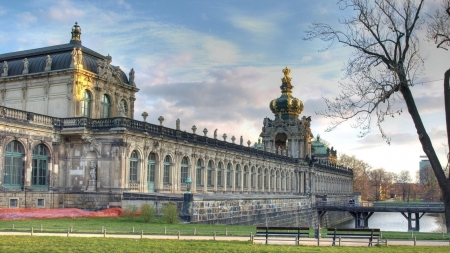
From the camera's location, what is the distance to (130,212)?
33375 millimetres

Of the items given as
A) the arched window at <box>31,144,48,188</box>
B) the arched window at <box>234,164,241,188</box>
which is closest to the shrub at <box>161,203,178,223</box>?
the arched window at <box>31,144,48,188</box>

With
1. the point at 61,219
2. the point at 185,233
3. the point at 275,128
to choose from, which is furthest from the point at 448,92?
the point at 275,128

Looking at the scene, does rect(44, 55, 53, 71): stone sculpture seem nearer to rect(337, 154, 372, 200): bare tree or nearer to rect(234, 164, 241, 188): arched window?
rect(234, 164, 241, 188): arched window

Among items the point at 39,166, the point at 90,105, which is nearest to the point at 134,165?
the point at 39,166

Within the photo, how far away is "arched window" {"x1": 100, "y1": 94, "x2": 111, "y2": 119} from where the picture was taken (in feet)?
150

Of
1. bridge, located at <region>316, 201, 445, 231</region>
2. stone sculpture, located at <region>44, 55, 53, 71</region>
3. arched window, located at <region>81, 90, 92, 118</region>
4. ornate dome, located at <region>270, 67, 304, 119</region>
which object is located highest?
ornate dome, located at <region>270, 67, 304, 119</region>

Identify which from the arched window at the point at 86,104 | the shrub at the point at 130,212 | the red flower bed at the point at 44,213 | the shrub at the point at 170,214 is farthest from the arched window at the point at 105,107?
the shrub at the point at 170,214

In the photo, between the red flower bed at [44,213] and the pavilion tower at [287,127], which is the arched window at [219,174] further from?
the pavilion tower at [287,127]

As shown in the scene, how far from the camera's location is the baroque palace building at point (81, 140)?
3566 cm

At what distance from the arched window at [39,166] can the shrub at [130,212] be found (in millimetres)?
7199

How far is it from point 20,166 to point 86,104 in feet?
31.6

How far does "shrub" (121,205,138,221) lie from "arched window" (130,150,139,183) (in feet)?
20.0

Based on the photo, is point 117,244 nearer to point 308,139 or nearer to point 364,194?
point 308,139

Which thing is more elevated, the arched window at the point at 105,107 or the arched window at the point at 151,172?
the arched window at the point at 105,107
